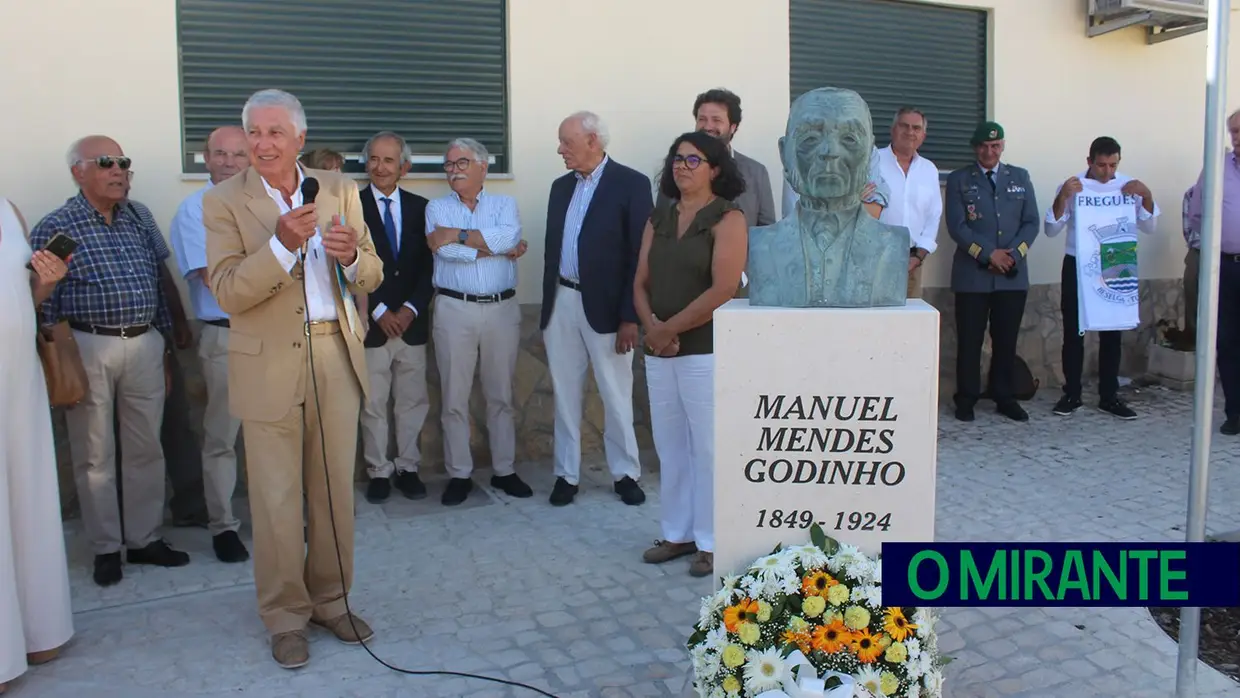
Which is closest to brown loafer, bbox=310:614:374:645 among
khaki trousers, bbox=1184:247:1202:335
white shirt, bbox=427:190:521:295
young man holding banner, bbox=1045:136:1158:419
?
white shirt, bbox=427:190:521:295

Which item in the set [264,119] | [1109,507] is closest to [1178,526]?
[1109,507]

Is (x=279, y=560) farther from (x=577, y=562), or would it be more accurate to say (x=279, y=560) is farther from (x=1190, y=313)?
(x=1190, y=313)

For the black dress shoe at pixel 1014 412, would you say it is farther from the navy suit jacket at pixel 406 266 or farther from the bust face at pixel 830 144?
the bust face at pixel 830 144

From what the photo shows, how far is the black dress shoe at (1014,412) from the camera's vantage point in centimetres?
741

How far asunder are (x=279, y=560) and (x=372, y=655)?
A: 0.49m

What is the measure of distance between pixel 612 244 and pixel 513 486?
1487 mm

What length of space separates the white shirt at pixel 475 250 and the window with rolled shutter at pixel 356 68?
2.33 ft

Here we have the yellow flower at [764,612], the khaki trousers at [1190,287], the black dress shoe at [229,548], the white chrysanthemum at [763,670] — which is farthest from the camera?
the khaki trousers at [1190,287]

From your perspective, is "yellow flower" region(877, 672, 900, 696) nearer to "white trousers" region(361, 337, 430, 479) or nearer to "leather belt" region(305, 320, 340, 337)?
"leather belt" region(305, 320, 340, 337)

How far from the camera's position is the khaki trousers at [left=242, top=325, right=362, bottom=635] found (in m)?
3.69

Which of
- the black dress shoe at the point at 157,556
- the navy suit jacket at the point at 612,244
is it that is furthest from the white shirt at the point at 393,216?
the black dress shoe at the point at 157,556

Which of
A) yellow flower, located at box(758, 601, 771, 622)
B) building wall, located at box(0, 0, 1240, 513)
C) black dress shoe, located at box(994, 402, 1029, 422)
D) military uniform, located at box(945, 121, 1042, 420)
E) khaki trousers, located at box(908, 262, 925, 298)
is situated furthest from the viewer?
black dress shoe, located at box(994, 402, 1029, 422)

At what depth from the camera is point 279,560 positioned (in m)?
3.72

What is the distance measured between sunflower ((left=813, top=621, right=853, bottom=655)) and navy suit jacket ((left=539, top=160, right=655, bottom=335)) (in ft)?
8.70
